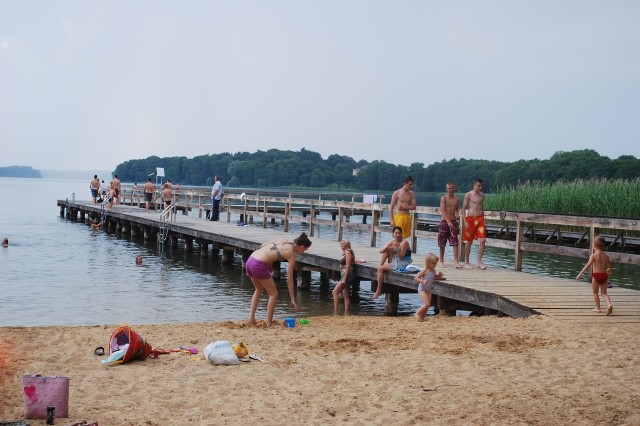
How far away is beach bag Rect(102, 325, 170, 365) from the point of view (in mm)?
7992

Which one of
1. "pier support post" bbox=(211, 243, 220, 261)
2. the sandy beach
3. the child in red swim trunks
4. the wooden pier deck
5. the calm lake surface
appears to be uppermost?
the child in red swim trunks

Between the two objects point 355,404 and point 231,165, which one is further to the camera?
point 231,165

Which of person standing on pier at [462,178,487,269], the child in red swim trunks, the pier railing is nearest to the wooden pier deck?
the child in red swim trunks

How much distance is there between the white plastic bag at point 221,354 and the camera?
8062mm

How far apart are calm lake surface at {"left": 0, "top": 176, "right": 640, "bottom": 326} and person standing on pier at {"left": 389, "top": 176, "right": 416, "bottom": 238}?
1.70 m

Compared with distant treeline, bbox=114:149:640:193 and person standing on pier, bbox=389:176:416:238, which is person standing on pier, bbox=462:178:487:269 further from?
distant treeline, bbox=114:149:640:193

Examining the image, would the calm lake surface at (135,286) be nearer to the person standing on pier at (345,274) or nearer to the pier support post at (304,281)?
the pier support post at (304,281)

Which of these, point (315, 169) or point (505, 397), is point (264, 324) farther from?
point (315, 169)

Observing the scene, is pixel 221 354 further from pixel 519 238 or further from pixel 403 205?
pixel 519 238

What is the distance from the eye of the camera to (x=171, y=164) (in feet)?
592

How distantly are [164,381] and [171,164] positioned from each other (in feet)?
579

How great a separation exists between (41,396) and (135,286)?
39.7ft

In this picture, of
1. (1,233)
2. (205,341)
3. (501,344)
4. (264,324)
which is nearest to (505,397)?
(501,344)

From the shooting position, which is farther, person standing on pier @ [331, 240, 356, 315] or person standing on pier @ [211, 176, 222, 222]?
person standing on pier @ [211, 176, 222, 222]
